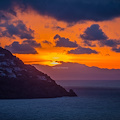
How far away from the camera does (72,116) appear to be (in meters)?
118

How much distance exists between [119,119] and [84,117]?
13063mm

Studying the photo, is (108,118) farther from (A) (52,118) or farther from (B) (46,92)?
(B) (46,92)

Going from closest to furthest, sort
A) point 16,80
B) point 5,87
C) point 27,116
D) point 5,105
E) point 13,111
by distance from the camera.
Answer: point 27,116
point 13,111
point 5,105
point 5,87
point 16,80

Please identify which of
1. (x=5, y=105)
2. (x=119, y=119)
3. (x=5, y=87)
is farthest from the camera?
(x=5, y=87)

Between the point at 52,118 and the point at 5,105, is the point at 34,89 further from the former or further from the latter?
the point at 52,118

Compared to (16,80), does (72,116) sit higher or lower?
lower

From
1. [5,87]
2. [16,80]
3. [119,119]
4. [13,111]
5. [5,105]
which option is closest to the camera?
[119,119]

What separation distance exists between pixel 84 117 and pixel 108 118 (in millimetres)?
8887

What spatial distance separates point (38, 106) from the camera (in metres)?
151

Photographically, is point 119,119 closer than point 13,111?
Yes

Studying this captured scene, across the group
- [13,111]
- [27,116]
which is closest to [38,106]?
[13,111]

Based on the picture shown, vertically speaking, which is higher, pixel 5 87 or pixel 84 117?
pixel 5 87

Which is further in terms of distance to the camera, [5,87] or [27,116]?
[5,87]

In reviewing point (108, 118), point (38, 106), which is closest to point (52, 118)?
point (108, 118)
